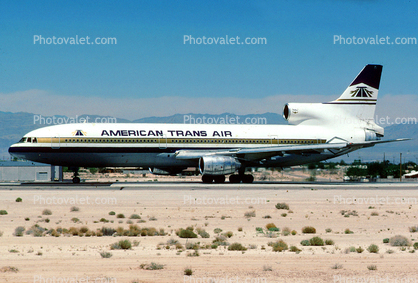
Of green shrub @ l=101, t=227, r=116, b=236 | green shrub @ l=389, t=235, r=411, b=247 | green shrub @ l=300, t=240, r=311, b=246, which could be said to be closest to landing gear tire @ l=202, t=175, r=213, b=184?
green shrub @ l=101, t=227, r=116, b=236

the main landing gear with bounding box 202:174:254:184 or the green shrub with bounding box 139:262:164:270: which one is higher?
the main landing gear with bounding box 202:174:254:184

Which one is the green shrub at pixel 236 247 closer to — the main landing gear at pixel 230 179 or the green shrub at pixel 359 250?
the green shrub at pixel 359 250

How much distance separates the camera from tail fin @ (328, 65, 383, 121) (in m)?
51.6

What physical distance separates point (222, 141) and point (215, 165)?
11.6 ft

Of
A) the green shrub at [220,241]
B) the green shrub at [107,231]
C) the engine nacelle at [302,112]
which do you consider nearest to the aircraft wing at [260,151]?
the engine nacelle at [302,112]

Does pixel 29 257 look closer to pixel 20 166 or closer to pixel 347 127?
pixel 347 127

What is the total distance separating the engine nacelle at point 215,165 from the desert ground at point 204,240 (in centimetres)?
1140

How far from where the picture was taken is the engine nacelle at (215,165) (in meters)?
43.1

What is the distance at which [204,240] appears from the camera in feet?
56.7

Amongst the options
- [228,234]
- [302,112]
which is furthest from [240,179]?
[228,234]

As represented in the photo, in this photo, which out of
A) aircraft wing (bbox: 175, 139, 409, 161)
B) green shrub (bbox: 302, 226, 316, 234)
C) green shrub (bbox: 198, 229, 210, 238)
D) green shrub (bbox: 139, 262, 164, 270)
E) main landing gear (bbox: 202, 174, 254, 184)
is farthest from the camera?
main landing gear (bbox: 202, 174, 254, 184)

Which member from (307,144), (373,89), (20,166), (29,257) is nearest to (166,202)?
(29,257)

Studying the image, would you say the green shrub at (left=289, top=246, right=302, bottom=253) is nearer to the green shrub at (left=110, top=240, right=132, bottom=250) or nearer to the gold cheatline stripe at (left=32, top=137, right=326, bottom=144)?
the green shrub at (left=110, top=240, right=132, bottom=250)

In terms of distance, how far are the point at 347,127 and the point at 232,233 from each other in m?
35.4
